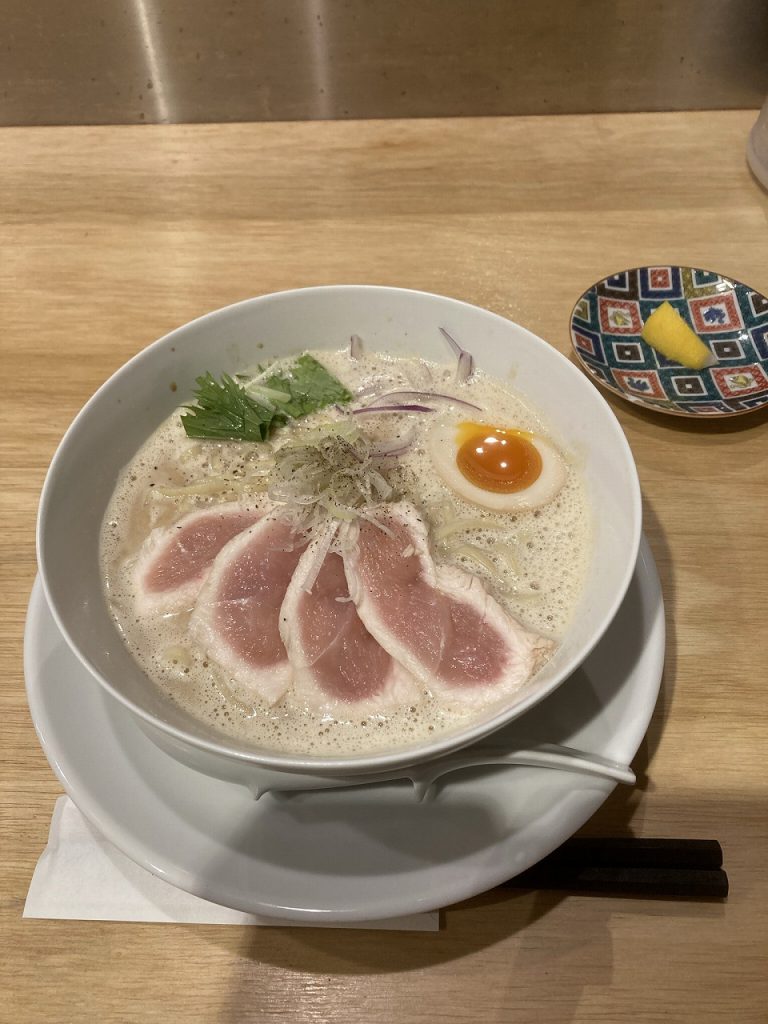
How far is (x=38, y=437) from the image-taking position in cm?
182

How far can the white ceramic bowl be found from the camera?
38.9 inches

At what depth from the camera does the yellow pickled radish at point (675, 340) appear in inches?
74.7

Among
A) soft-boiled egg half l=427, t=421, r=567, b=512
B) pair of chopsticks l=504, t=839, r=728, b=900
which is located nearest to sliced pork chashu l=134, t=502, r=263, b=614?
soft-boiled egg half l=427, t=421, r=567, b=512

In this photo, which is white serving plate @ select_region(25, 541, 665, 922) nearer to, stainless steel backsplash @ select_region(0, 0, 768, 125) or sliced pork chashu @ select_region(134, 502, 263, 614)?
sliced pork chashu @ select_region(134, 502, 263, 614)

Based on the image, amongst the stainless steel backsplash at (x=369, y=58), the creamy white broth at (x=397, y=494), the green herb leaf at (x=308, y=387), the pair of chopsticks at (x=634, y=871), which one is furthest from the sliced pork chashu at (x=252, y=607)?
the stainless steel backsplash at (x=369, y=58)

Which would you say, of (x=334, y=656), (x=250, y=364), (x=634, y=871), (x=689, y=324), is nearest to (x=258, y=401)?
(x=250, y=364)

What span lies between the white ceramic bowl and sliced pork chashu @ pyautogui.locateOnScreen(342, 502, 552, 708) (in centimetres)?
7

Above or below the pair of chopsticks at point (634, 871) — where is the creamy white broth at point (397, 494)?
above

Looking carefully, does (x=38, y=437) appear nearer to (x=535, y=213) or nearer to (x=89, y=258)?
(x=89, y=258)

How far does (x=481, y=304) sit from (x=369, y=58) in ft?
3.34

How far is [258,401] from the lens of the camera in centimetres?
151

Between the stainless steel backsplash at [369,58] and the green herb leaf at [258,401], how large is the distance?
A: 1.43 metres

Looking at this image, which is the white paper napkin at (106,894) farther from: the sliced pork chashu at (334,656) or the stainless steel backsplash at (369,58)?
the stainless steel backsplash at (369,58)

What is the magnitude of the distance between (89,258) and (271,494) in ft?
4.26
